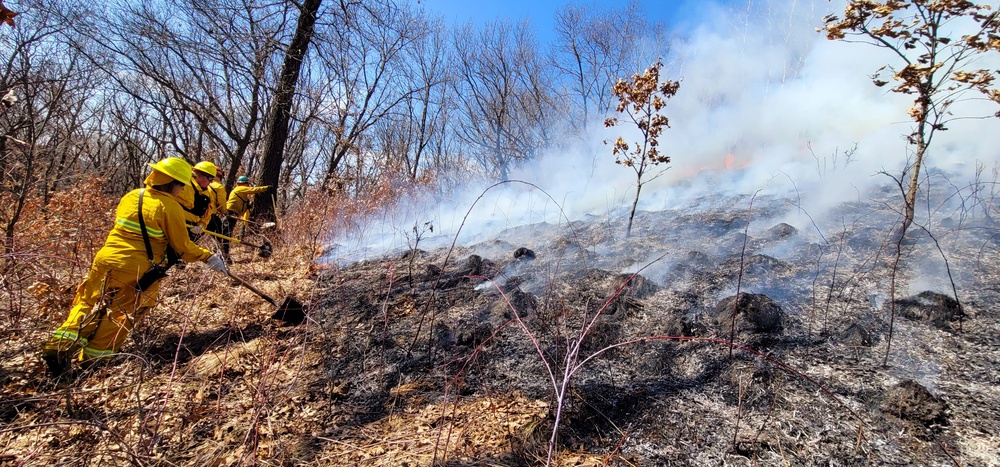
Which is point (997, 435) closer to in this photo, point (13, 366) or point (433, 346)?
point (433, 346)

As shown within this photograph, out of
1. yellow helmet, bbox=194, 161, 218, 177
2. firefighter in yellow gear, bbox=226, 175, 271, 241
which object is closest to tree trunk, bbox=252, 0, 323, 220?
firefighter in yellow gear, bbox=226, 175, 271, 241

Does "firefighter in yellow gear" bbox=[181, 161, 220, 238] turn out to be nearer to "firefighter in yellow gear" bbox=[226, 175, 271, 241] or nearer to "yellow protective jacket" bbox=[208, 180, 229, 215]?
"yellow protective jacket" bbox=[208, 180, 229, 215]

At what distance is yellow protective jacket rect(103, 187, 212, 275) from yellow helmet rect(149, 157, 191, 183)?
17cm

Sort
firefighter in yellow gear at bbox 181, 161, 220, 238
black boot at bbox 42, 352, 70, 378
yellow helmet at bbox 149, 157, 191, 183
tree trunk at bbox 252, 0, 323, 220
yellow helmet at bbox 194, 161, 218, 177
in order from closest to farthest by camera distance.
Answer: black boot at bbox 42, 352, 70, 378, yellow helmet at bbox 149, 157, 191, 183, firefighter in yellow gear at bbox 181, 161, 220, 238, yellow helmet at bbox 194, 161, 218, 177, tree trunk at bbox 252, 0, 323, 220

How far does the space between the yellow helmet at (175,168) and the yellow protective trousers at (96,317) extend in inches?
32.3

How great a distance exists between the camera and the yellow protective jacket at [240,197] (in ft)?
21.7

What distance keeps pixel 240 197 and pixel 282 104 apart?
1.64 meters

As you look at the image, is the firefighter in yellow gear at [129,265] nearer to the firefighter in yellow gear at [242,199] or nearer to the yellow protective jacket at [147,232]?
the yellow protective jacket at [147,232]

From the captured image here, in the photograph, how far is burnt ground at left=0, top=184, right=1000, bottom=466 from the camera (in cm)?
194

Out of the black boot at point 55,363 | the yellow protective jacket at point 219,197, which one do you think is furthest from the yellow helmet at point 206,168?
the black boot at point 55,363

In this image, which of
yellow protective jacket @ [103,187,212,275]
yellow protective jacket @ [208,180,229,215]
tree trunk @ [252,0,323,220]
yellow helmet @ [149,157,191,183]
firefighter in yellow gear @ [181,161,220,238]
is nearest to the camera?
yellow protective jacket @ [103,187,212,275]

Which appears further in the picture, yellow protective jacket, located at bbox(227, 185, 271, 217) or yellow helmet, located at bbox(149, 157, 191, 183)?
yellow protective jacket, located at bbox(227, 185, 271, 217)

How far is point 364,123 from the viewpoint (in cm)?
1278

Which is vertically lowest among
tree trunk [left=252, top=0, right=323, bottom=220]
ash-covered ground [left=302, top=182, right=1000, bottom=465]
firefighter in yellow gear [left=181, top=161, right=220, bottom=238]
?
ash-covered ground [left=302, top=182, right=1000, bottom=465]
